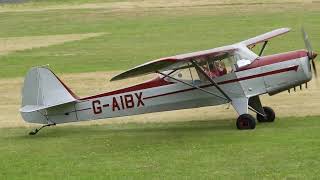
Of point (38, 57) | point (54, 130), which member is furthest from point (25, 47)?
point (54, 130)

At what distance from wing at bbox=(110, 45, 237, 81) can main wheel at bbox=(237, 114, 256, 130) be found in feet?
5.18

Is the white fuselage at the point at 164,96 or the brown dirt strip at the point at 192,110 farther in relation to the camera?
the brown dirt strip at the point at 192,110

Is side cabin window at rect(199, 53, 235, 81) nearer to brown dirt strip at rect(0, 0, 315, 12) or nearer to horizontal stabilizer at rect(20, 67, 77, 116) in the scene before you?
horizontal stabilizer at rect(20, 67, 77, 116)

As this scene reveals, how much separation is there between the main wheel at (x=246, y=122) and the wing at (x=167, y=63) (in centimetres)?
158

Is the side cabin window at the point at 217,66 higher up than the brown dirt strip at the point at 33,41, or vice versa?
the side cabin window at the point at 217,66

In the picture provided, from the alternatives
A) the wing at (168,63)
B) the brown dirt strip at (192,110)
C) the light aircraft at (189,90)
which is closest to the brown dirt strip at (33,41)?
the brown dirt strip at (192,110)

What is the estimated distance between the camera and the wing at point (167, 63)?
60.2ft

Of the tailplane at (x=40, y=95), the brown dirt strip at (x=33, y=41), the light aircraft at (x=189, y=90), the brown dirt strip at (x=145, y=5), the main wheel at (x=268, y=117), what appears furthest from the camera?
the brown dirt strip at (x=145, y=5)

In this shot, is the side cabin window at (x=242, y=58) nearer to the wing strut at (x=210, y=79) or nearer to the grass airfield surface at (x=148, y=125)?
A: the wing strut at (x=210, y=79)

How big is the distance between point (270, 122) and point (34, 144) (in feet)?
19.1

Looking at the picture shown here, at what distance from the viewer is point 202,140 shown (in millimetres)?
18781

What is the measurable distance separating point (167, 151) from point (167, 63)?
7.18ft

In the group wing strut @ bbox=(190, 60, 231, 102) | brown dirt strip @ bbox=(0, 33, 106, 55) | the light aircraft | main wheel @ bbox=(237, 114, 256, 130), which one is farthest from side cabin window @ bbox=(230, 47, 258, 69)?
brown dirt strip @ bbox=(0, 33, 106, 55)

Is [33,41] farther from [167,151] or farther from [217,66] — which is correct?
[167,151]
